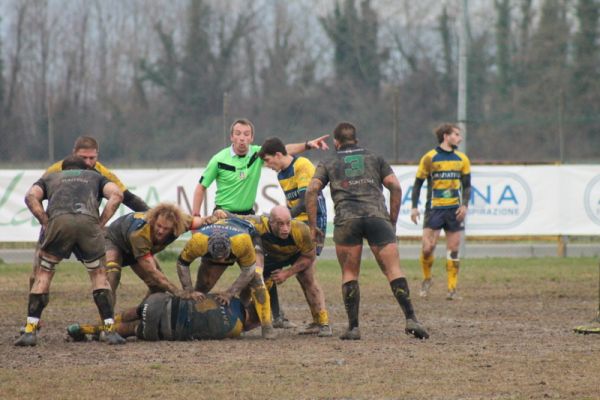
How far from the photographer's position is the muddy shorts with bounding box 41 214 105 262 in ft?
32.4

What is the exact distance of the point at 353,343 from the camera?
400 inches

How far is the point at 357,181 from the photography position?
10438mm

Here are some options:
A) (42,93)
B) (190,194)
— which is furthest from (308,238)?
(42,93)

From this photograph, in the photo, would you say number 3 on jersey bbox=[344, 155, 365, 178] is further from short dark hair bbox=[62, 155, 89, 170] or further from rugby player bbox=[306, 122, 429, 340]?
short dark hair bbox=[62, 155, 89, 170]

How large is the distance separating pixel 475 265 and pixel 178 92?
1451 cm

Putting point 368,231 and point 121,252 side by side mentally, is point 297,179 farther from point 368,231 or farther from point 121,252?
point 121,252

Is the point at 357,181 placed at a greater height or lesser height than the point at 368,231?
greater

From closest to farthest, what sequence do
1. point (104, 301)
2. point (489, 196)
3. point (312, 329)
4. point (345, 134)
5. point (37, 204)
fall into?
point (37, 204) → point (104, 301) → point (345, 134) → point (312, 329) → point (489, 196)

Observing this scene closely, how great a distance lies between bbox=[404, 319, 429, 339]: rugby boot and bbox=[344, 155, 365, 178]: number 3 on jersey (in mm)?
1439

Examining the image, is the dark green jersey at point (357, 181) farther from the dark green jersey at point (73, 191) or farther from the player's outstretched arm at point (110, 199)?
the dark green jersey at point (73, 191)

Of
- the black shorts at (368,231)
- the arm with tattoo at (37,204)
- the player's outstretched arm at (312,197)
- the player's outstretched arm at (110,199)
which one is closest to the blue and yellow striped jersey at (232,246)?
the player's outstretched arm at (312,197)

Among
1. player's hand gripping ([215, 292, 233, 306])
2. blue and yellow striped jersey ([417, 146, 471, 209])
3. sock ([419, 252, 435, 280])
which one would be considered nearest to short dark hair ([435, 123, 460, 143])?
blue and yellow striped jersey ([417, 146, 471, 209])

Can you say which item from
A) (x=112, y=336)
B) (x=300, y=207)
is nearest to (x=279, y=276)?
(x=300, y=207)

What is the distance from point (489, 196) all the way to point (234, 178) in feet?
30.4
